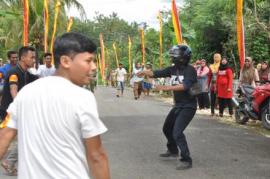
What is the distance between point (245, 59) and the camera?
45.4 feet

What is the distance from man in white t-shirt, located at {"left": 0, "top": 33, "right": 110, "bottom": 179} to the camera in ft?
8.96

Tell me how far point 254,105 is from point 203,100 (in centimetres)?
456

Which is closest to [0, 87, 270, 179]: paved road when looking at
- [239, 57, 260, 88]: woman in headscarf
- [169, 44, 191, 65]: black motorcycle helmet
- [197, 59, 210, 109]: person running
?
[239, 57, 260, 88]: woman in headscarf

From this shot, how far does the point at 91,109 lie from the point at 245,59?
11530 mm

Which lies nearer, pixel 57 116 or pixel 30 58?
pixel 57 116

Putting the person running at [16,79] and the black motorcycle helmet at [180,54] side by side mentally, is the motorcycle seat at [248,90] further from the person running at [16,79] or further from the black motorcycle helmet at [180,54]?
the person running at [16,79]

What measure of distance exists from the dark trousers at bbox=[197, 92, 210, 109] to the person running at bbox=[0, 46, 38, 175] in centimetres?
1043

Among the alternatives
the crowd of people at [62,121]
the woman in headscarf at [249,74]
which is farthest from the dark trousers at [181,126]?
the woman in headscarf at [249,74]

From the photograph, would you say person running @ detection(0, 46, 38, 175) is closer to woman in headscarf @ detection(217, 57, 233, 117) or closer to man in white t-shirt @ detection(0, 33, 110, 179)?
man in white t-shirt @ detection(0, 33, 110, 179)

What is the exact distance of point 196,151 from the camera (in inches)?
369

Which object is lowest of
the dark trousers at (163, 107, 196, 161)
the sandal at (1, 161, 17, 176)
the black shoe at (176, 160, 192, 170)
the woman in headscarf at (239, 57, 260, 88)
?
the black shoe at (176, 160, 192, 170)

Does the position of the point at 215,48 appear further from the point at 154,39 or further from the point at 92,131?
the point at 92,131

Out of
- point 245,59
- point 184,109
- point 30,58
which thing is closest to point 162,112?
point 245,59

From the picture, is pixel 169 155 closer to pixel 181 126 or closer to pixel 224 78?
pixel 181 126
